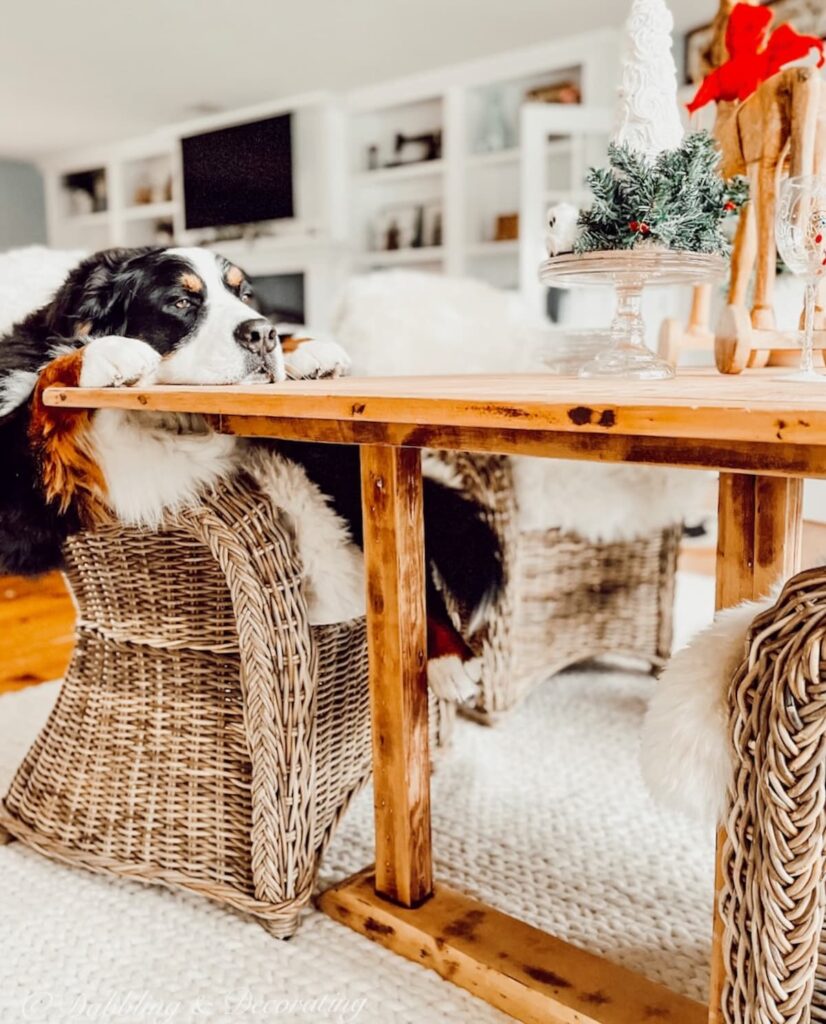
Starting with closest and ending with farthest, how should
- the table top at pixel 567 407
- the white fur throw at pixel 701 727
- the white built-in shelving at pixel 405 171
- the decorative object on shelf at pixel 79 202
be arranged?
the table top at pixel 567 407 → the white fur throw at pixel 701 727 → the white built-in shelving at pixel 405 171 → the decorative object on shelf at pixel 79 202

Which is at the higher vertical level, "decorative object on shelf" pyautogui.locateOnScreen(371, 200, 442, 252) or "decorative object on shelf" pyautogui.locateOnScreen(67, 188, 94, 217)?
"decorative object on shelf" pyautogui.locateOnScreen(67, 188, 94, 217)

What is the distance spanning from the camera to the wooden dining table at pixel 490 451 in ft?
2.16

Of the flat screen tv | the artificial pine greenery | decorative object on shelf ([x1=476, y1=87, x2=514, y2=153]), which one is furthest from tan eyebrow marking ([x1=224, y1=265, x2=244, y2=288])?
the flat screen tv

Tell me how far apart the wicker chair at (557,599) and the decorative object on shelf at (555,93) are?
12.6ft

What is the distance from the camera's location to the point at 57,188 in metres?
7.94

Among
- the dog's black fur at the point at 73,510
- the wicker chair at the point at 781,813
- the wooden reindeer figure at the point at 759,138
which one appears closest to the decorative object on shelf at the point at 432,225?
the wooden reindeer figure at the point at 759,138

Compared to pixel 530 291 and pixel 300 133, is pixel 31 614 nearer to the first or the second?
pixel 530 291

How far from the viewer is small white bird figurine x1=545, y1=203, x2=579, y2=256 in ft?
3.75

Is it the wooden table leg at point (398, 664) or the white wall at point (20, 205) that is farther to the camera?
the white wall at point (20, 205)

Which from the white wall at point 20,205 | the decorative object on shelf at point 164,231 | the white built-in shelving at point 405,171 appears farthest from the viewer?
the white wall at point 20,205

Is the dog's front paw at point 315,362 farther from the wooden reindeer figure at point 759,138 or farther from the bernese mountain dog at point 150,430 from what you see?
the wooden reindeer figure at point 759,138

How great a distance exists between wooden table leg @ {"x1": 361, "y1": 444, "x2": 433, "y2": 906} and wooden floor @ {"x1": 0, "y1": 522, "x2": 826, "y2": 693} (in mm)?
931

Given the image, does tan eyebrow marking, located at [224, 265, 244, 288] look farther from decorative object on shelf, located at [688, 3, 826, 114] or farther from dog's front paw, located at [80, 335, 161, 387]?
decorative object on shelf, located at [688, 3, 826, 114]

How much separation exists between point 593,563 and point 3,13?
14.3 ft
